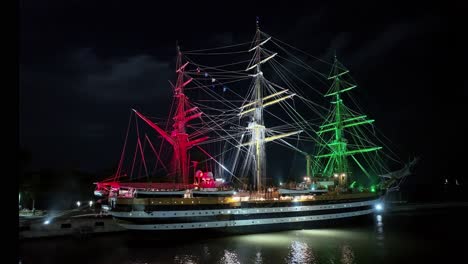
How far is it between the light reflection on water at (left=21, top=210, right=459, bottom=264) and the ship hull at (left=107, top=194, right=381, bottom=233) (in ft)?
5.02

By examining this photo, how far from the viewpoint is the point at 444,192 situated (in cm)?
11175

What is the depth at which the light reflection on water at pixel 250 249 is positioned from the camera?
25656 mm

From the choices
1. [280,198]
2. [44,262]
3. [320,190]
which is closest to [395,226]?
[320,190]

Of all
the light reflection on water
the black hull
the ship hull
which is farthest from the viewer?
the ship hull

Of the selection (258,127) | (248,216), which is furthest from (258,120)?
(248,216)

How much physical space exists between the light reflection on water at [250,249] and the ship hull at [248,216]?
1.53 meters

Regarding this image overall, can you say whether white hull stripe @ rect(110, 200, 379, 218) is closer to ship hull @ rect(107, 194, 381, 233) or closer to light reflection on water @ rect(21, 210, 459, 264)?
ship hull @ rect(107, 194, 381, 233)

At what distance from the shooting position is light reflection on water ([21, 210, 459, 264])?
25.7 meters

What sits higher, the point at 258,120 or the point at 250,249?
the point at 258,120

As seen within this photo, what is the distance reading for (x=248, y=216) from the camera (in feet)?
123

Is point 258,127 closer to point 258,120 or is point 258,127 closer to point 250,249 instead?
point 258,120

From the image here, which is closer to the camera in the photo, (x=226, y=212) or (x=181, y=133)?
(x=226, y=212)

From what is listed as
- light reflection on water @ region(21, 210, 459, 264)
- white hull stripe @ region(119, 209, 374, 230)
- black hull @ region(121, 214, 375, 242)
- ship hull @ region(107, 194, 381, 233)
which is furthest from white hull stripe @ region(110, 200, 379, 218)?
light reflection on water @ region(21, 210, 459, 264)

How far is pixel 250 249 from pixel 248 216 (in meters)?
8.65
